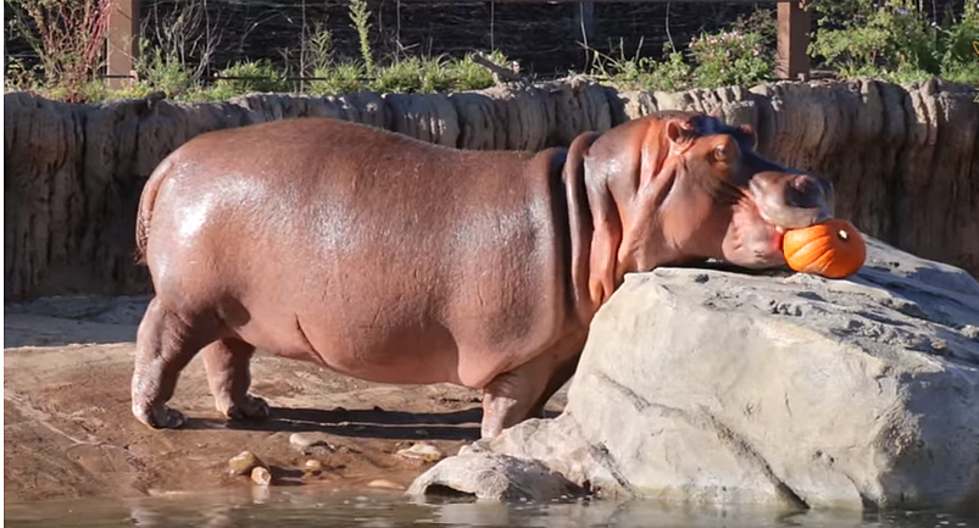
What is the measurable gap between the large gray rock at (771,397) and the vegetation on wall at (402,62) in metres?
5.00

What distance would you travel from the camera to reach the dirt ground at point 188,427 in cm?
679

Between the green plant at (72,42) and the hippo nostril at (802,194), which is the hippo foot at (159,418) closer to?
the hippo nostril at (802,194)

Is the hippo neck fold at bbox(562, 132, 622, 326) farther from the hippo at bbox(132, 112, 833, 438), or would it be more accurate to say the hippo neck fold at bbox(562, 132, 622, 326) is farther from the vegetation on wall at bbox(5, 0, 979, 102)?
the vegetation on wall at bbox(5, 0, 979, 102)

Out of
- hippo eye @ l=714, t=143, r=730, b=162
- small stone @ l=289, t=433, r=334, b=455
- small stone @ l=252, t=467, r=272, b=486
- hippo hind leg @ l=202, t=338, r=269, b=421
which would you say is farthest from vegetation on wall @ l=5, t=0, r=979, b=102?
hippo eye @ l=714, t=143, r=730, b=162

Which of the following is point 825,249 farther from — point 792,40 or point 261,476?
point 792,40

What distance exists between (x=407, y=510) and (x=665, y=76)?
6563 millimetres

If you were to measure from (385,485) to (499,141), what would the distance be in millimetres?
4146

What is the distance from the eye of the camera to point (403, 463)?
7086 mm

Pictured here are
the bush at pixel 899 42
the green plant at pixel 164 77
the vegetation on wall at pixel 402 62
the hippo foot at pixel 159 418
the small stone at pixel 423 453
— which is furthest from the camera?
the bush at pixel 899 42

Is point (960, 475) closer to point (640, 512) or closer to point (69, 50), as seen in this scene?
point (640, 512)

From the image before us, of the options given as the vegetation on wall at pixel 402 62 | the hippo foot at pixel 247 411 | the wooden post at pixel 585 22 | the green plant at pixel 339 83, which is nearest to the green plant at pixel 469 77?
the vegetation on wall at pixel 402 62

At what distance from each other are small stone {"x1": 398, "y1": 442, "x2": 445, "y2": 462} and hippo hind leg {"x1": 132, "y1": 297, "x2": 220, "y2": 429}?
829 millimetres

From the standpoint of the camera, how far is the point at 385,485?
6703 millimetres

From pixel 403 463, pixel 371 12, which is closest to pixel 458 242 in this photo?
pixel 403 463
